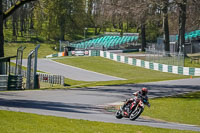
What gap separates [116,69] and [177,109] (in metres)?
29.4

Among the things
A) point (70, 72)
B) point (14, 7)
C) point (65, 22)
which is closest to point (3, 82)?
point (14, 7)

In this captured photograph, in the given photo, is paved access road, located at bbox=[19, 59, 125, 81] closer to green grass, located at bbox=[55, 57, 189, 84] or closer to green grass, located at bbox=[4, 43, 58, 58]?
green grass, located at bbox=[55, 57, 189, 84]

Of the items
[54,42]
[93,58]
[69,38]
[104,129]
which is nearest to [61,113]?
[104,129]

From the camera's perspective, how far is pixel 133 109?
609 inches

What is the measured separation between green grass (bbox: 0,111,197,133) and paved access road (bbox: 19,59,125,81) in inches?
1087

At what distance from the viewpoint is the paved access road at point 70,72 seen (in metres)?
42.5

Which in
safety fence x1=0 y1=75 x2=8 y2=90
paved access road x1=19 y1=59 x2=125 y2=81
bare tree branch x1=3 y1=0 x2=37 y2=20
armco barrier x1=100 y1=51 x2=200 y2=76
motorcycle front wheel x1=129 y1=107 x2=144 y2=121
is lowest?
Result: paved access road x1=19 y1=59 x2=125 y2=81

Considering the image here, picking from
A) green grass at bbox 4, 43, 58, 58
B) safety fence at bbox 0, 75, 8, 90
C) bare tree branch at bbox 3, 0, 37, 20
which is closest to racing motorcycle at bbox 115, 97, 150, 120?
safety fence at bbox 0, 75, 8, 90

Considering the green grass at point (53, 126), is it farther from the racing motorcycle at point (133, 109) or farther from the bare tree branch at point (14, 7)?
the bare tree branch at point (14, 7)

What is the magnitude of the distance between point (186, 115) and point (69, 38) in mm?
79077

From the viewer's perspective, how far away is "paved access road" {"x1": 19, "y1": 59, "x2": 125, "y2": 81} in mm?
42509

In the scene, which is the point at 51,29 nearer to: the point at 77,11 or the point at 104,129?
the point at 77,11

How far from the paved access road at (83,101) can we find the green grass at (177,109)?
1619 millimetres

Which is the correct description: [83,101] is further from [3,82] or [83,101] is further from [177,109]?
[3,82]
